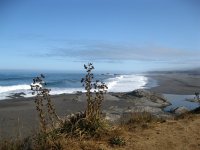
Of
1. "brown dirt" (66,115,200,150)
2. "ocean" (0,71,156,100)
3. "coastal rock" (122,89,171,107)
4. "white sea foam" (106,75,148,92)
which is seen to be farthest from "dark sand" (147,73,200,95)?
"brown dirt" (66,115,200,150)

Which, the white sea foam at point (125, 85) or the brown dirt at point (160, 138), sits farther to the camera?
the white sea foam at point (125, 85)

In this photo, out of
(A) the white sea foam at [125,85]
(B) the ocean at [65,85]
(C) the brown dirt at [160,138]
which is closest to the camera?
(C) the brown dirt at [160,138]

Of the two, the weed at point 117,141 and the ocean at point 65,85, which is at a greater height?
the weed at point 117,141

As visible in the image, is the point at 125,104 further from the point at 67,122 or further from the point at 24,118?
the point at 67,122

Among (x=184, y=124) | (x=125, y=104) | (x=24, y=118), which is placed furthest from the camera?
(x=125, y=104)

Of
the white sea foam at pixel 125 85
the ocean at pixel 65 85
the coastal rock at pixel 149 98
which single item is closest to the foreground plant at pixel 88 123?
the coastal rock at pixel 149 98

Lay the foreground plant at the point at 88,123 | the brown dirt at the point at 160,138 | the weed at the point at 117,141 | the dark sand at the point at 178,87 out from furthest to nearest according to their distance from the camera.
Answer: the dark sand at the point at 178,87, the foreground plant at the point at 88,123, the weed at the point at 117,141, the brown dirt at the point at 160,138

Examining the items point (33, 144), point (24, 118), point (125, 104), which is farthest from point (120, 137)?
point (125, 104)

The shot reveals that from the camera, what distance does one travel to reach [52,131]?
6.65m

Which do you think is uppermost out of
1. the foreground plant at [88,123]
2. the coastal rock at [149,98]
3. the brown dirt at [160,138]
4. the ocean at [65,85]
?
the foreground plant at [88,123]

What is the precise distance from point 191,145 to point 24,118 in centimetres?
1124

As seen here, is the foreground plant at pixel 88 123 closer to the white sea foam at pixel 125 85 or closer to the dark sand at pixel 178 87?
the dark sand at pixel 178 87

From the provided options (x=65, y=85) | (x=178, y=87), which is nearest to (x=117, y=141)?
(x=178, y=87)

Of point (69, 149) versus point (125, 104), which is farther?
point (125, 104)
